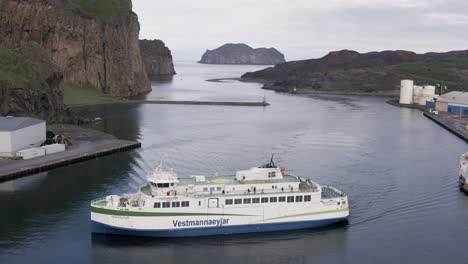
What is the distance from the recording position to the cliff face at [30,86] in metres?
76.8

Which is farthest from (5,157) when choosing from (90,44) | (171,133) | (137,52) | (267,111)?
(137,52)

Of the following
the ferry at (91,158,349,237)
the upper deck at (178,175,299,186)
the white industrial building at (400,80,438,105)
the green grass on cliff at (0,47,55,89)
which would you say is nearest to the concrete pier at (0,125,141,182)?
the green grass on cliff at (0,47,55,89)

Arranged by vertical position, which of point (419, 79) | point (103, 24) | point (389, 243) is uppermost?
point (103, 24)

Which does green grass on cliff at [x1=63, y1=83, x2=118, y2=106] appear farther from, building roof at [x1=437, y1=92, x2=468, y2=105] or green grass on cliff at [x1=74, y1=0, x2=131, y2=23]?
building roof at [x1=437, y1=92, x2=468, y2=105]

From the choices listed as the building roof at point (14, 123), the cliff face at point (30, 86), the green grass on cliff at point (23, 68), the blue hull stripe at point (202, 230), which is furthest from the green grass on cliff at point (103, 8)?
the blue hull stripe at point (202, 230)

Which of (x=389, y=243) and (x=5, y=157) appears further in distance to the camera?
(x=5, y=157)

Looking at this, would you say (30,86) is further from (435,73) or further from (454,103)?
(435,73)

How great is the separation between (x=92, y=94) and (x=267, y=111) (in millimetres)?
49795

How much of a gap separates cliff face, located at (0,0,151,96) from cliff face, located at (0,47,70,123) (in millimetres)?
23146

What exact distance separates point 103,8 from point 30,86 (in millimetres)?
80966

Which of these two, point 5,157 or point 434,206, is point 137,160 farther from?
point 434,206

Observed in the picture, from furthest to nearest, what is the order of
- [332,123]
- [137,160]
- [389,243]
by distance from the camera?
[332,123] → [137,160] → [389,243]

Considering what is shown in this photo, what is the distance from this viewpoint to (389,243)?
36781 mm

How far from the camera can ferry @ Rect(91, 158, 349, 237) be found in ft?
119
